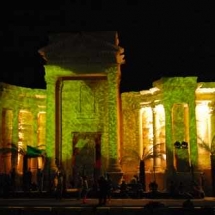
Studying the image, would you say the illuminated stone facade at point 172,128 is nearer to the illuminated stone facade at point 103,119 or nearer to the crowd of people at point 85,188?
the illuminated stone facade at point 103,119

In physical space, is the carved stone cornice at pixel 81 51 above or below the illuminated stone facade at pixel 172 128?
above

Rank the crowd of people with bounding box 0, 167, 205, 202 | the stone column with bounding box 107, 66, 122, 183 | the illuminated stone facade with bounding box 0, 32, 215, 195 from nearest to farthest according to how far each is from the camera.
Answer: the crowd of people with bounding box 0, 167, 205, 202 → the stone column with bounding box 107, 66, 122, 183 → the illuminated stone facade with bounding box 0, 32, 215, 195

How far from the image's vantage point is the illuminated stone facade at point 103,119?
1619 inches

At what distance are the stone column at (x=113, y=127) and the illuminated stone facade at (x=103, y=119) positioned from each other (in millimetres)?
79

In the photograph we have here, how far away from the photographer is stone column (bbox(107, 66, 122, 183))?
39.4 meters

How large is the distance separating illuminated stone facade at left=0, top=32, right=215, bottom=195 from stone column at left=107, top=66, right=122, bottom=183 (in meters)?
0.08

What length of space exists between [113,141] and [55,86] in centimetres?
669

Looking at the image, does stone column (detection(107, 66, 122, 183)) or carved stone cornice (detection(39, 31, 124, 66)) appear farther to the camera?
carved stone cornice (detection(39, 31, 124, 66))

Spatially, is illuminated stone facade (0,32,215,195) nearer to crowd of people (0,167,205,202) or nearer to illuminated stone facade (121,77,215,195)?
illuminated stone facade (121,77,215,195)

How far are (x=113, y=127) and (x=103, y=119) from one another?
3787mm

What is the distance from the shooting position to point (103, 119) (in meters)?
44.2

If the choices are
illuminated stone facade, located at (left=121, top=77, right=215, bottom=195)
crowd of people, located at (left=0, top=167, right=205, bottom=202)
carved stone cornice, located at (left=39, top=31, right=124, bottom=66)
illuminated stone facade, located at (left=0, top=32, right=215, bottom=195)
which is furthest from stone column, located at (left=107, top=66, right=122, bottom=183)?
illuminated stone facade, located at (left=121, top=77, right=215, bottom=195)

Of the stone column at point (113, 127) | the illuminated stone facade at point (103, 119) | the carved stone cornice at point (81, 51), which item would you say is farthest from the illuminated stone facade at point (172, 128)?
the carved stone cornice at point (81, 51)

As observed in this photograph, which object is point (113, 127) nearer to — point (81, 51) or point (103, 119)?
point (103, 119)
